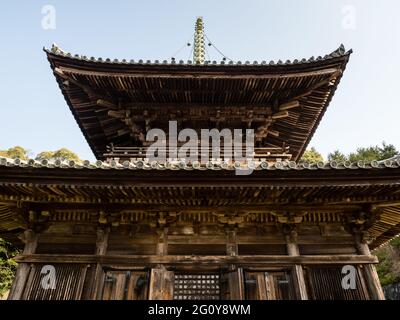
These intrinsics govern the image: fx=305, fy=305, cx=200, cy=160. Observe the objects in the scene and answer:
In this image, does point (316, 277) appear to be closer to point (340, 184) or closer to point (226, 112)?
point (340, 184)

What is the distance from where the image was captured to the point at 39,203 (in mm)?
7355

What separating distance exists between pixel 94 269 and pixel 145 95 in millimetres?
5633

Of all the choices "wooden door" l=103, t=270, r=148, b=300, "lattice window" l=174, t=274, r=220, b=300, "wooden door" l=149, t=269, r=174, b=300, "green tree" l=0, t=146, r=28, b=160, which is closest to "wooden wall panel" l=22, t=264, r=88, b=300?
"wooden door" l=103, t=270, r=148, b=300

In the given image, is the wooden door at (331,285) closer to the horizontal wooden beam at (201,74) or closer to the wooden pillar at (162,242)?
the wooden pillar at (162,242)

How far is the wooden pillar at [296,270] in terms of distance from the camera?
668 centimetres

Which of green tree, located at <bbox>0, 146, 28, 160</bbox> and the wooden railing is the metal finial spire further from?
green tree, located at <bbox>0, 146, 28, 160</bbox>

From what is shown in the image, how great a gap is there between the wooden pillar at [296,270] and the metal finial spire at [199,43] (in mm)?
10626

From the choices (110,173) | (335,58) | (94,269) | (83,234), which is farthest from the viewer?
(335,58)

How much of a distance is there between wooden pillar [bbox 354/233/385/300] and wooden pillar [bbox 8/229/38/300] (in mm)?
7623

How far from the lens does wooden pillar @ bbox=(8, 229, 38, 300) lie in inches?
257

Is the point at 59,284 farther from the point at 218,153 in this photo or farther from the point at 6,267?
the point at 6,267

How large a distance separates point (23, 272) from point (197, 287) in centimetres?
392
